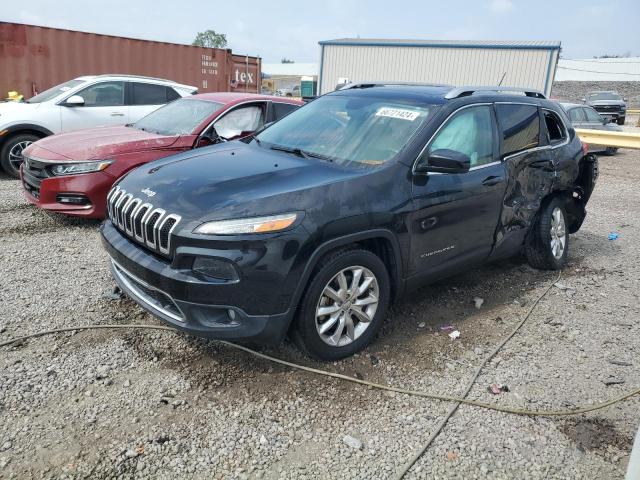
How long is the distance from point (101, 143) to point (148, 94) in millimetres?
3435

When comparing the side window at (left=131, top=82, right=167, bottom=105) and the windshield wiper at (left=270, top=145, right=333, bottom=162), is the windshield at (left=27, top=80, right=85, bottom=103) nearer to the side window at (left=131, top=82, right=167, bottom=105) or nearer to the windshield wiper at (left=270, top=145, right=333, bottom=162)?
the side window at (left=131, top=82, right=167, bottom=105)

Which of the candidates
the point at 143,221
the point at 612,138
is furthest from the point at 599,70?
the point at 143,221

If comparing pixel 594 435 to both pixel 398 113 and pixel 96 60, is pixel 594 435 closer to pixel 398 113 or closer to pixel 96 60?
pixel 398 113

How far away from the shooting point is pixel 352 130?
3.84 m

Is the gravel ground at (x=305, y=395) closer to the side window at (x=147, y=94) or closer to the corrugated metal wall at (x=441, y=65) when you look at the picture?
the side window at (x=147, y=94)

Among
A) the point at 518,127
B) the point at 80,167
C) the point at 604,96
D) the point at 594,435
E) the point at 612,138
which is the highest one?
the point at 604,96

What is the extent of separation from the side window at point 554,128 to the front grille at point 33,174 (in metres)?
5.14

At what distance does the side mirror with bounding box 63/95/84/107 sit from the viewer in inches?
313

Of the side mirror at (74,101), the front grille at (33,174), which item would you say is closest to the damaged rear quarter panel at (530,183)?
the front grille at (33,174)

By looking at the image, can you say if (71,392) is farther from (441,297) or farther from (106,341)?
(441,297)

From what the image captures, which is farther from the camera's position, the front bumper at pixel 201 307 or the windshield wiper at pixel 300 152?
the windshield wiper at pixel 300 152

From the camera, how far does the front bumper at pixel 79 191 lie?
5379mm

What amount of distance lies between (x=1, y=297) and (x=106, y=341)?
1188 millimetres

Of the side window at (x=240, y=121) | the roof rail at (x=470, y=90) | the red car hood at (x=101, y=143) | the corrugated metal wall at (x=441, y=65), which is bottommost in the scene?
the red car hood at (x=101, y=143)
